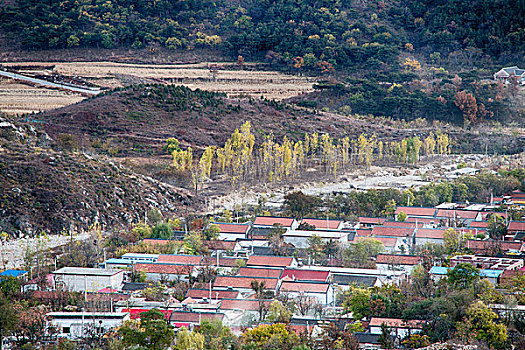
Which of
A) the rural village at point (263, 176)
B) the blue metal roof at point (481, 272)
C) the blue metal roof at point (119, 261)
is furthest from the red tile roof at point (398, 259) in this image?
the blue metal roof at point (119, 261)

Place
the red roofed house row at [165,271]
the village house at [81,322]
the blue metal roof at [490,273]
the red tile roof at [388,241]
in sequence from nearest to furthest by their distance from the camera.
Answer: the village house at [81,322], the blue metal roof at [490,273], the red roofed house row at [165,271], the red tile roof at [388,241]

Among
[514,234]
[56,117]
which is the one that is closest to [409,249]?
[514,234]

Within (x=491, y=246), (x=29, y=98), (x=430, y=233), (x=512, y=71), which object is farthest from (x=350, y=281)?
(x=512, y=71)

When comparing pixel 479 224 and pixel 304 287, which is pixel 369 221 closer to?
pixel 479 224

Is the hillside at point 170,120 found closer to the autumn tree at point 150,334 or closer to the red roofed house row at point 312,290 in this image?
the red roofed house row at point 312,290

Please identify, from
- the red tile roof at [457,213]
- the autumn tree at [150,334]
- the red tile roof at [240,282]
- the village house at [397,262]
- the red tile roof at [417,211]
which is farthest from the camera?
the red tile roof at [417,211]

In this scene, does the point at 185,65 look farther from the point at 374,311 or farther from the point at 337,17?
the point at 374,311

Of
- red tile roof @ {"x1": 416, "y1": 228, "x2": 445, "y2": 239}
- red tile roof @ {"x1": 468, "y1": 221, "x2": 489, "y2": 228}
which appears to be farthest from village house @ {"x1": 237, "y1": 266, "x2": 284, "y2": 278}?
red tile roof @ {"x1": 468, "y1": 221, "x2": 489, "y2": 228}
